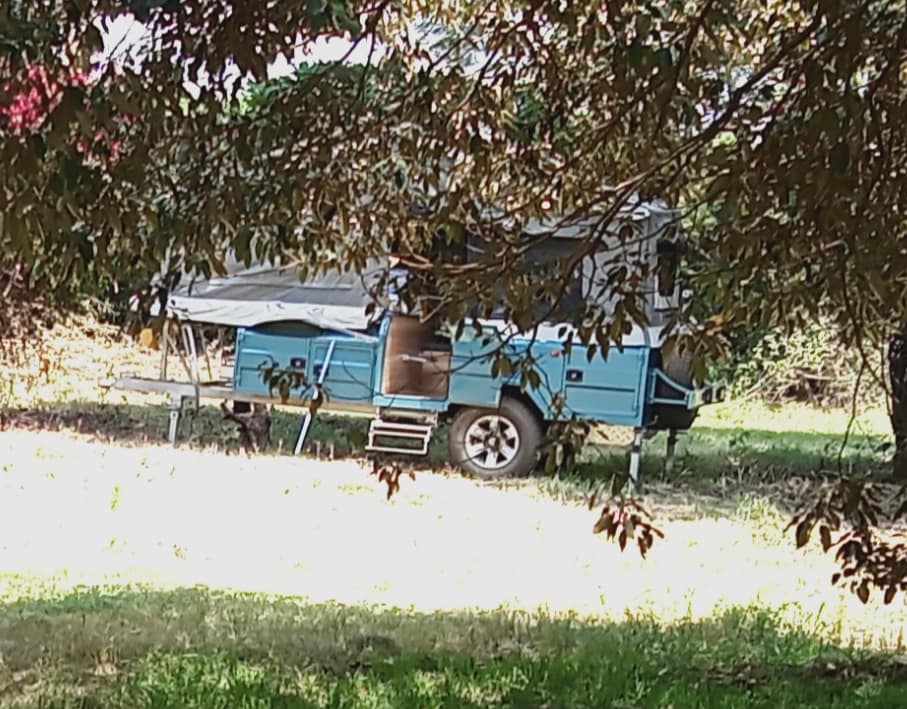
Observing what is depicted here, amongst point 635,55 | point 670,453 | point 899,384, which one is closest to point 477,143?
point 635,55

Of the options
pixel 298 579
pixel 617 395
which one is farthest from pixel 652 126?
pixel 617 395

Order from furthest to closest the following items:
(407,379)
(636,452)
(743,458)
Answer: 1. (743,458)
2. (407,379)
3. (636,452)

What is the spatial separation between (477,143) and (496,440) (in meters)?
6.12

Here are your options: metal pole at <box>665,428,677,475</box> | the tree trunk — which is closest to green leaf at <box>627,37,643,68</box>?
the tree trunk

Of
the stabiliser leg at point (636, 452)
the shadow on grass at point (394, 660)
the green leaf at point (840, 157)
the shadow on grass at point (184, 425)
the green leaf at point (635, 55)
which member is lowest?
the shadow on grass at point (394, 660)

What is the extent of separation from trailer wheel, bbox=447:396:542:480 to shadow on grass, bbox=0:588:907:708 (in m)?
4.30

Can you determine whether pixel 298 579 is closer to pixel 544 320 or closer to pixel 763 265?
pixel 544 320

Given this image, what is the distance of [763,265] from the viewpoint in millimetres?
3447

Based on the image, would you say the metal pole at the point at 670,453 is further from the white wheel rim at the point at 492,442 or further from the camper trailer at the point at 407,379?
the white wheel rim at the point at 492,442

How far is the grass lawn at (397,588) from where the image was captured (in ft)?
13.8

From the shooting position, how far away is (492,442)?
991 centimetres

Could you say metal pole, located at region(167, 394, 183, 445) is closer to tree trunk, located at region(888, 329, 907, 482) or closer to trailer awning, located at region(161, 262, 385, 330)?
Answer: trailer awning, located at region(161, 262, 385, 330)


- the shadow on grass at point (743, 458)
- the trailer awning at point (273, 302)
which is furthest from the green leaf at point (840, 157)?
the trailer awning at point (273, 302)

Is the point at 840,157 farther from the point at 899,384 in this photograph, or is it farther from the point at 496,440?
the point at 899,384
